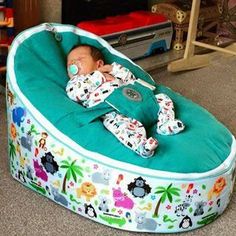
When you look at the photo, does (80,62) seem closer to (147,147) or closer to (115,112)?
(115,112)

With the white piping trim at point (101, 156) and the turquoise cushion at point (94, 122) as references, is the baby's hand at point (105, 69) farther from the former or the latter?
the white piping trim at point (101, 156)

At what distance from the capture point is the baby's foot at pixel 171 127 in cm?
157

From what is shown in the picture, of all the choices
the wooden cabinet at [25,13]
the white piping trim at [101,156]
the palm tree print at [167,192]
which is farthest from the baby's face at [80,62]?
the wooden cabinet at [25,13]

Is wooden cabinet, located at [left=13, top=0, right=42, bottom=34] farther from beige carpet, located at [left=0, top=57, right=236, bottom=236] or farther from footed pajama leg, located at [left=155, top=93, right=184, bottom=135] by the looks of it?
footed pajama leg, located at [left=155, top=93, right=184, bottom=135]

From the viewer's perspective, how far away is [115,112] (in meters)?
1.56

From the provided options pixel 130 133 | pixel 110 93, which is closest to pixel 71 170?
pixel 130 133

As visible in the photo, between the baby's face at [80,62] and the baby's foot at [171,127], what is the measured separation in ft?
1.16

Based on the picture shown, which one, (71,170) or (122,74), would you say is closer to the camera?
(71,170)

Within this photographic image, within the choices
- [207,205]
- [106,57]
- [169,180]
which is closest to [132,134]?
[169,180]

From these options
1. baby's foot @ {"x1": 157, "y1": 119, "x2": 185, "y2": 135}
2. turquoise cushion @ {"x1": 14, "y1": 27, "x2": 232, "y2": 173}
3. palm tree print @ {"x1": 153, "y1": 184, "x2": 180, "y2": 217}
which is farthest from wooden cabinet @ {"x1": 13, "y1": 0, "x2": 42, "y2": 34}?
palm tree print @ {"x1": 153, "y1": 184, "x2": 180, "y2": 217}

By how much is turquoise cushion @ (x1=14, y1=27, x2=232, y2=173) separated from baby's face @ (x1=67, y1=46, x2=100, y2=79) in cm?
4

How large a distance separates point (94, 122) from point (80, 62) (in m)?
0.31

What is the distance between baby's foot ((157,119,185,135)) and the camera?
61.7 inches

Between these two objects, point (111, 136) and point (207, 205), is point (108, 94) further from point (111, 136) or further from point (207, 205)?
→ point (207, 205)
